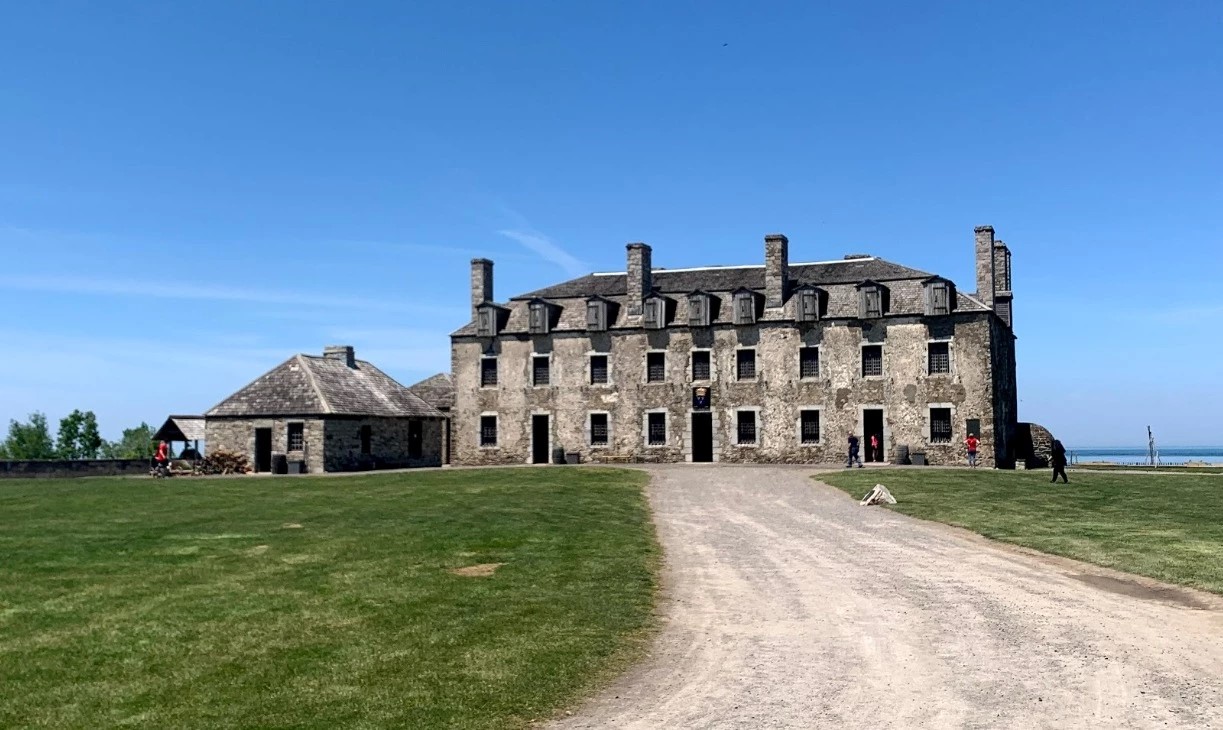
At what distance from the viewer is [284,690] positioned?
29.7ft

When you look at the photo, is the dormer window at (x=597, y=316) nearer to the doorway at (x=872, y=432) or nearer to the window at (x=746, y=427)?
the window at (x=746, y=427)

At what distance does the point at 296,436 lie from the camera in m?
47.5

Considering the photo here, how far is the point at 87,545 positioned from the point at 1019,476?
104 feet

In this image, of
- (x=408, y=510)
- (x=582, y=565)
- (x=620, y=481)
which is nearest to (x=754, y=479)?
(x=620, y=481)

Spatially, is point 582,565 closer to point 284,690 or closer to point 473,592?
point 473,592

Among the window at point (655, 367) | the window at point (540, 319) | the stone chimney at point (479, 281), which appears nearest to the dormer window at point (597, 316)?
the window at point (540, 319)

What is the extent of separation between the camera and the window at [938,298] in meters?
43.2

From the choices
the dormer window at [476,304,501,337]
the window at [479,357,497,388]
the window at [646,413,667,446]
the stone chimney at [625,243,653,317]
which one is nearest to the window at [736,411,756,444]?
the window at [646,413,667,446]

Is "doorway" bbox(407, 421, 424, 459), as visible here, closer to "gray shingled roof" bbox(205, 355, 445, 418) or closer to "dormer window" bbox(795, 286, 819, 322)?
"gray shingled roof" bbox(205, 355, 445, 418)

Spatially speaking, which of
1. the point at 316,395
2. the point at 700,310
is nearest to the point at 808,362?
the point at 700,310

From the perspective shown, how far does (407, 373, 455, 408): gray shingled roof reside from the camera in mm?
57469

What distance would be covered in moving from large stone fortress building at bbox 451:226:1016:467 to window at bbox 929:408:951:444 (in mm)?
63

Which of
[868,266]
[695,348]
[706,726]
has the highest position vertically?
[868,266]

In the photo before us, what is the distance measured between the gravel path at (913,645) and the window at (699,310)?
2829cm
